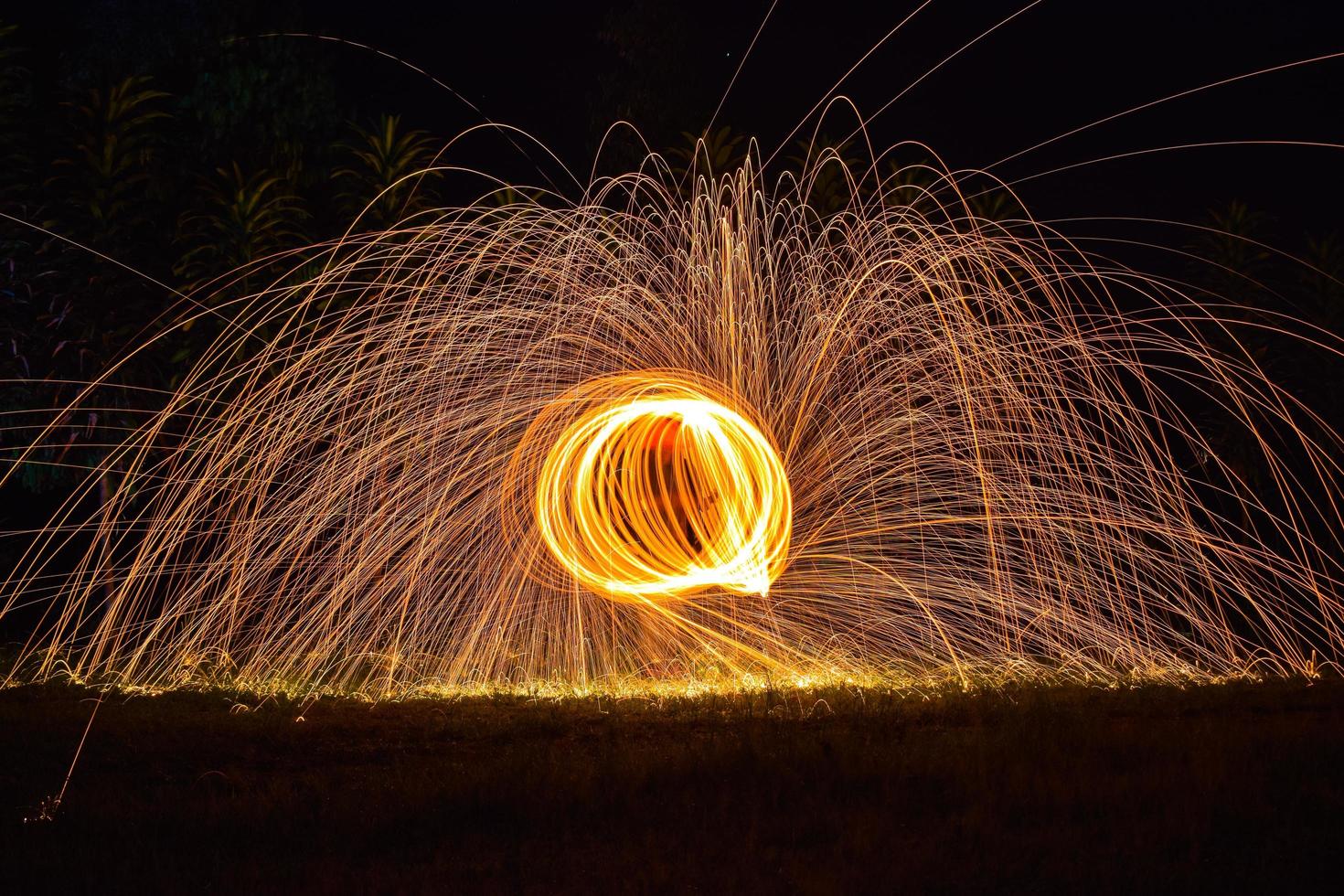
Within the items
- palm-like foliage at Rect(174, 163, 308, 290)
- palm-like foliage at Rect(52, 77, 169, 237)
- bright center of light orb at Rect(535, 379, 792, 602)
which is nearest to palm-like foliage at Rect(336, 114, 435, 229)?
palm-like foliage at Rect(174, 163, 308, 290)

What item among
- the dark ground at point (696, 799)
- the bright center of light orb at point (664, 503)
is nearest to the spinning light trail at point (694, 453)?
the bright center of light orb at point (664, 503)

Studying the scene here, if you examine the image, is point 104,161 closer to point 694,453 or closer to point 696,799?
point 694,453

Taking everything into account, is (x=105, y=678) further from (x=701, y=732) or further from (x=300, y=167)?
(x=300, y=167)

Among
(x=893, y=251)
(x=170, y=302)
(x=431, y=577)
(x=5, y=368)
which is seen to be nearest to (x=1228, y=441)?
(x=893, y=251)

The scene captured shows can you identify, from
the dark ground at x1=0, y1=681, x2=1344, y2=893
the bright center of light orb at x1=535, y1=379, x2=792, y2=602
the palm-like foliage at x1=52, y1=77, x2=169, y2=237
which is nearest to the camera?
the dark ground at x1=0, y1=681, x2=1344, y2=893

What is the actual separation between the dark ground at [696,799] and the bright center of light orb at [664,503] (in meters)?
1.28

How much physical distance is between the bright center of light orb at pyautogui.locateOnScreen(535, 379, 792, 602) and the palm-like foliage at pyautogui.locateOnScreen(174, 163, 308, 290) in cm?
793

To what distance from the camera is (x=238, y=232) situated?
61.2ft

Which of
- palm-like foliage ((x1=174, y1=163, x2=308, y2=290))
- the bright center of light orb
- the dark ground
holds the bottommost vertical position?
the dark ground

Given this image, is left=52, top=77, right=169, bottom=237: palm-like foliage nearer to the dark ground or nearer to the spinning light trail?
the spinning light trail

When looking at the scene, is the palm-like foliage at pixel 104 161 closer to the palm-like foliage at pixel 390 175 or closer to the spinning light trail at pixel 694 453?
the palm-like foliage at pixel 390 175

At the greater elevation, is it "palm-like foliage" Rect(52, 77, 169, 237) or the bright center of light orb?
"palm-like foliage" Rect(52, 77, 169, 237)

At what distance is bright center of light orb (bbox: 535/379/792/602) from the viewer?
1166 cm

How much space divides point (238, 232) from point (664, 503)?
9066mm
